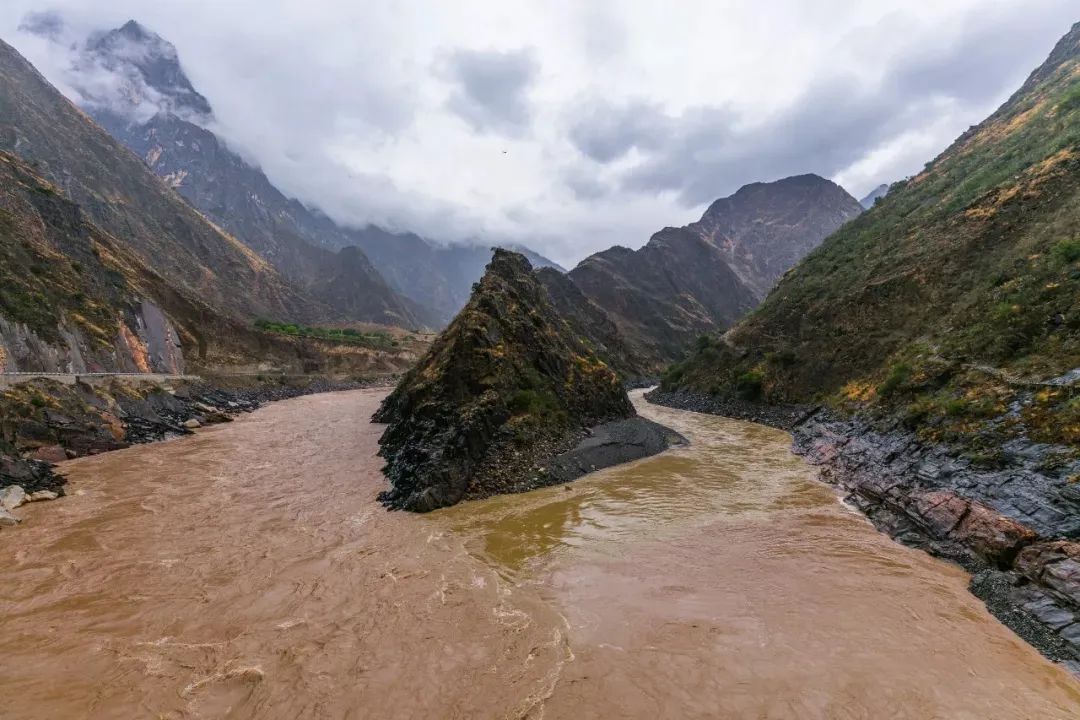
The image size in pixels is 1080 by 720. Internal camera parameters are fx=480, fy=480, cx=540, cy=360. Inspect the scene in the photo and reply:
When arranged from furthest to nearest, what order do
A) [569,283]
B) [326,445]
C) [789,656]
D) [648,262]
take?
[648,262]
[569,283]
[326,445]
[789,656]

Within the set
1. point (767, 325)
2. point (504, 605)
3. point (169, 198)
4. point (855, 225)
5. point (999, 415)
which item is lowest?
point (504, 605)

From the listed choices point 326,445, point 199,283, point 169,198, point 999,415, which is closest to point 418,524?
point 326,445

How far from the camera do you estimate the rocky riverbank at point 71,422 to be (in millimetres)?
19281

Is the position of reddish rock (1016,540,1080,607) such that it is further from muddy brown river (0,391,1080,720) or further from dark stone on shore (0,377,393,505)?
dark stone on shore (0,377,393,505)

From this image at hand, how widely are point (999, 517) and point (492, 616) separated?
573 inches

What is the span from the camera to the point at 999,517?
1374 centimetres

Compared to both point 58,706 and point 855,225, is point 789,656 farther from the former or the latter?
point 855,225

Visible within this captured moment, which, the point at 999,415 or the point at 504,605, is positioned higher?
the point at 999,415

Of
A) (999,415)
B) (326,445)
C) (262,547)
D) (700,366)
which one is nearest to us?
(262,547)

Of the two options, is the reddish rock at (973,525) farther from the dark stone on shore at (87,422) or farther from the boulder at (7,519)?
the dark stone on shore at (87,422)

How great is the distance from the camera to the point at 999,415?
18.6 metres

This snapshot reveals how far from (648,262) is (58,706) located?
187805 millimetres

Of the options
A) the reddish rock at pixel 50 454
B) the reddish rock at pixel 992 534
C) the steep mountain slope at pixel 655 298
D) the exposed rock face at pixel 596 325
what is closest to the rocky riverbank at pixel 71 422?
the reddish rock at pixel 50 454

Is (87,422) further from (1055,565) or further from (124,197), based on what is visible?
(124,197)
